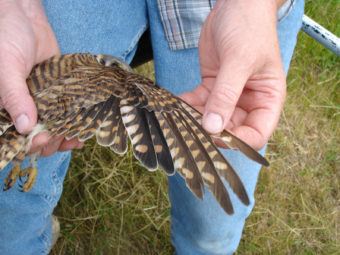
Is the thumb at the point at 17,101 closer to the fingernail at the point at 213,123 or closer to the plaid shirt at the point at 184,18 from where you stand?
the fingernail at the point at 213,123

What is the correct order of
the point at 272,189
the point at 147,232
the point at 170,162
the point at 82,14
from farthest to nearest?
the point at 272,189, the point at 147,232, the point at 82,14, the point at 170,162

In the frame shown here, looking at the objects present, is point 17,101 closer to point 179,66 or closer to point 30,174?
point 30,174

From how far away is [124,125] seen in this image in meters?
1.85

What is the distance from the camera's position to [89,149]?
3395 mm

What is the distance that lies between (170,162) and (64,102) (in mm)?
508

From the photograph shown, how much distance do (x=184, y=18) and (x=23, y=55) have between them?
0.84 m

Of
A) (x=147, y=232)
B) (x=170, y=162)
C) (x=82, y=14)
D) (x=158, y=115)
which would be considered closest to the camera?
(x=170, y=162)

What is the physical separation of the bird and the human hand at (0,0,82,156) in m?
0.06

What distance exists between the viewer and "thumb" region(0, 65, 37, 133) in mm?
1855

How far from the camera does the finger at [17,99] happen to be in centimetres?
186

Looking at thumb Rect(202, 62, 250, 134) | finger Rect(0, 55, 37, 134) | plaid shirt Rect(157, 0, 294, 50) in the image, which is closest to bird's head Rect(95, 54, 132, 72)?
plaid shirt Rect(157, 0, 294, 50)

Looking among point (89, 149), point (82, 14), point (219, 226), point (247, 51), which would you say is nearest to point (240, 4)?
point (247, 51)

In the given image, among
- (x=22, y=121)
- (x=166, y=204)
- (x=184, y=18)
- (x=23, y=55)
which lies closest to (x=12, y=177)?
(x=22, y=121)

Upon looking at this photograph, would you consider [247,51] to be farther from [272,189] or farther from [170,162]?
[272,189]
